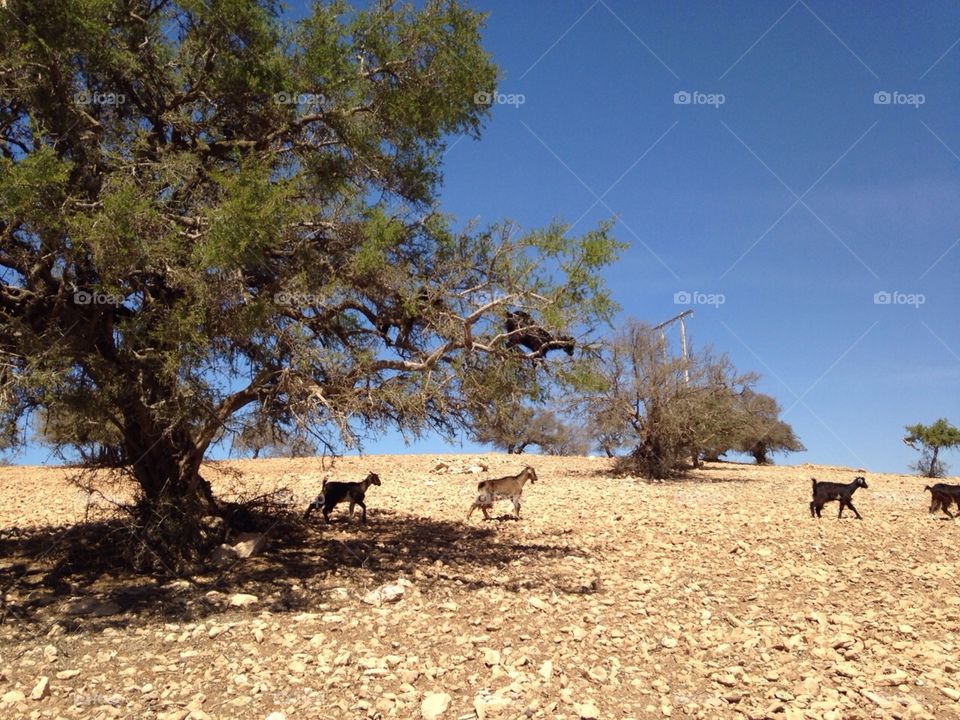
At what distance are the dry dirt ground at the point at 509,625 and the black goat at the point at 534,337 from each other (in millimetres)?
3077

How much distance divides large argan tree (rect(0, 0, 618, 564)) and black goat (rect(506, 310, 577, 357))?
114 mm

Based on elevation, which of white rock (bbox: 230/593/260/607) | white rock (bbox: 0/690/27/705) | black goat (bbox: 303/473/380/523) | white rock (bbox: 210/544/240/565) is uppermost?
black goat (bbox: 303/473/380/523)

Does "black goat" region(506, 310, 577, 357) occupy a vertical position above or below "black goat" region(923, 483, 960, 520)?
above

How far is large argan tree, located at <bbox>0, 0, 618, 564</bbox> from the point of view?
844cm

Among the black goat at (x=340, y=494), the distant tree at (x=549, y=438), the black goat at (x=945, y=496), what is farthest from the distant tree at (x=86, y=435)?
the black goat at (x=945, y=496)

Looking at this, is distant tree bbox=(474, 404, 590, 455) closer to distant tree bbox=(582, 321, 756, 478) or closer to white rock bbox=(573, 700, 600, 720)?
distant tree bbox=(582, 321, 756, 478)

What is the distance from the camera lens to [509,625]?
7.60m

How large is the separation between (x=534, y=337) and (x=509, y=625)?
405 cm

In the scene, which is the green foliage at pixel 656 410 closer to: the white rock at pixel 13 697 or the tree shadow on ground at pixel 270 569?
the tree shadow on ground at pixel 270 569

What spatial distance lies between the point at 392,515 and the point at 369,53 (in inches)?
328

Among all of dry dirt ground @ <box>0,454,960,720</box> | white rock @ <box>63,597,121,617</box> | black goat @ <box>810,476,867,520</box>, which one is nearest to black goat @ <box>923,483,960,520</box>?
dry dirt ground @ <box>0,454,960,720</box>

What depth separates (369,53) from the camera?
412 inches

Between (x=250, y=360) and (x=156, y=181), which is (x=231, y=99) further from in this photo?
(x=250, y=360)

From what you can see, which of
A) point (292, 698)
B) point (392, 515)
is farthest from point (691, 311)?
point (292, 698)
